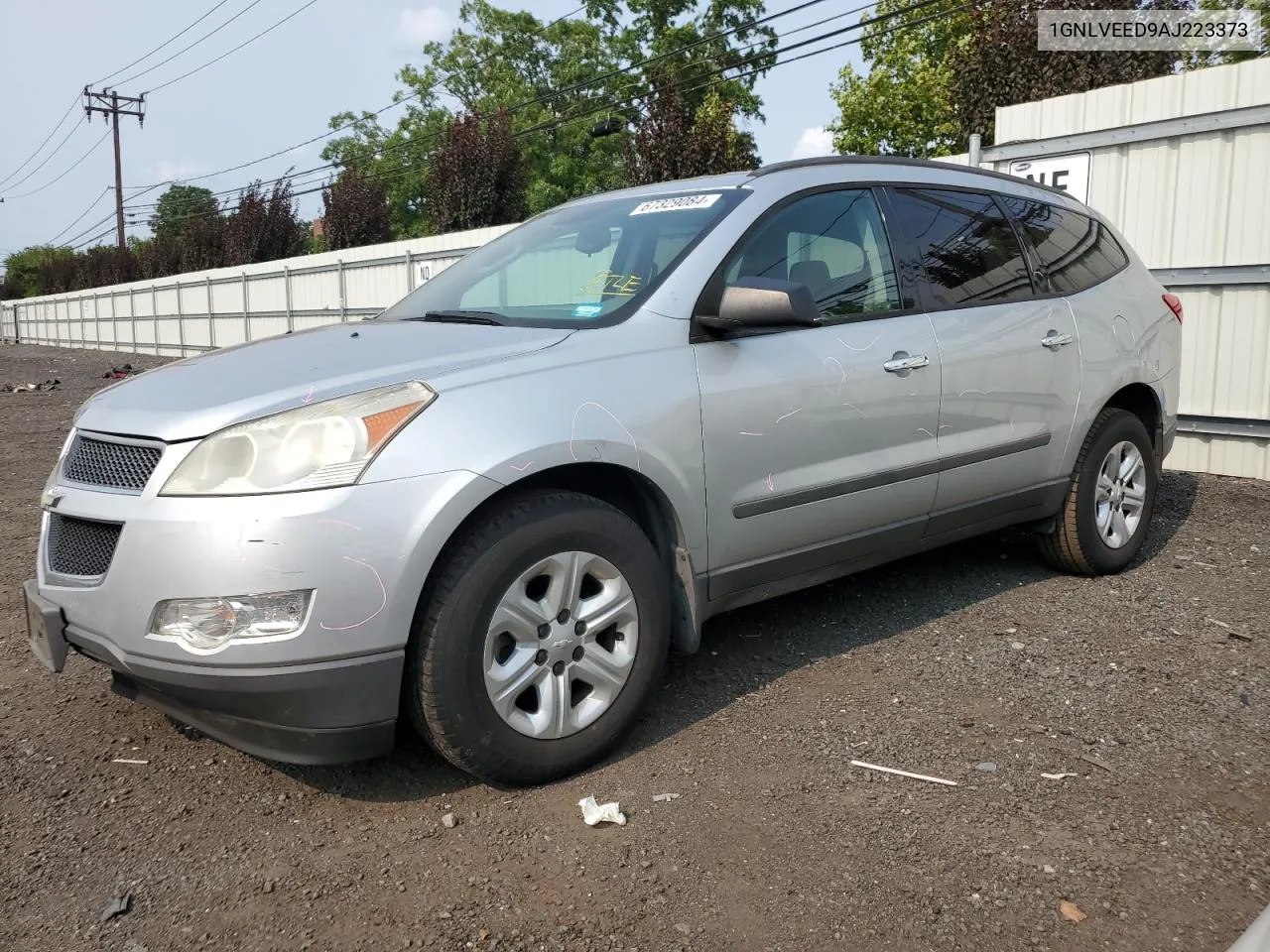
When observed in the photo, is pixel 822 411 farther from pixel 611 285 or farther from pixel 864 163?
pixel 864 163

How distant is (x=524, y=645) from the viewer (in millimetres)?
2885

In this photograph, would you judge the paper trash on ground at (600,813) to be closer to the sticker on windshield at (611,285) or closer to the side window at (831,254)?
the sticker on windshield at (611,285)

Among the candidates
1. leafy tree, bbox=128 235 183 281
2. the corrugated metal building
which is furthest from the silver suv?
leafy tree, bbox=128 235 183 281

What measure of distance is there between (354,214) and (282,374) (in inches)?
1031

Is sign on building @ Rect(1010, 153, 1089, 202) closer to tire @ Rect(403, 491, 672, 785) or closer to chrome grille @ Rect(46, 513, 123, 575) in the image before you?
tire @ Rect(403, 491, 672, 785)

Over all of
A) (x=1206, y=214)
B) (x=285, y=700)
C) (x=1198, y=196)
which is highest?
(x=1198, y=196)

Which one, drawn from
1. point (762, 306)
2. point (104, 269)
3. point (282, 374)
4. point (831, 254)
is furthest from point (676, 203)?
point (104, 269)

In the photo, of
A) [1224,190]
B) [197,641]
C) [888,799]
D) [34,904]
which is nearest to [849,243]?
[888,799]

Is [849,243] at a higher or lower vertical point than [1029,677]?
higher

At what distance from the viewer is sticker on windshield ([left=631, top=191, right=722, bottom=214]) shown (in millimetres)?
3689

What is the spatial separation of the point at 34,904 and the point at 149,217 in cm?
6216

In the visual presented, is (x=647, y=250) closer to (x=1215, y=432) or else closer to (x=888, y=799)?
A: (x=888, y=799)

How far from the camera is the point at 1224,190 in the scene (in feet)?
23.6

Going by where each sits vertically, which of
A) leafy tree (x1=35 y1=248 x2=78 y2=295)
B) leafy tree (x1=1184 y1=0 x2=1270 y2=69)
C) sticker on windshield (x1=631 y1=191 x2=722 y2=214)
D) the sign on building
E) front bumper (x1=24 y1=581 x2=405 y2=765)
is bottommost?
front bumper (x1=24 y1=581 x2=405 y2=765)
